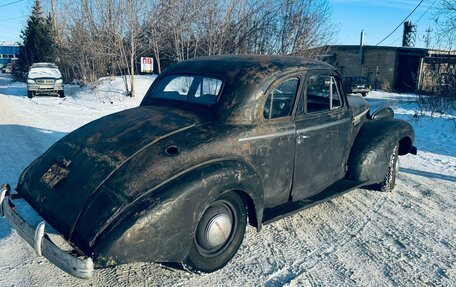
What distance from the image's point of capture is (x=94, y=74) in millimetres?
21094

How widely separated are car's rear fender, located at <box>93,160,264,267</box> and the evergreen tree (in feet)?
96.3

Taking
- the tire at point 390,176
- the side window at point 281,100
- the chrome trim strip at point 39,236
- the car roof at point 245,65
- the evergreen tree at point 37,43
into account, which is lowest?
the tire at point 390,176

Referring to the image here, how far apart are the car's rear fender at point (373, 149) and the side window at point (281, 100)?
1.36 m

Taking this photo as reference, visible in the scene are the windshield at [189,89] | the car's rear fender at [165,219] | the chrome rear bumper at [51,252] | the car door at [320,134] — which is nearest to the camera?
the chrome rear bumper at [51,252]

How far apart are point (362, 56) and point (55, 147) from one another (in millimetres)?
32951

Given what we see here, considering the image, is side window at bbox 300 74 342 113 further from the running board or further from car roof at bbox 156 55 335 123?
the running board

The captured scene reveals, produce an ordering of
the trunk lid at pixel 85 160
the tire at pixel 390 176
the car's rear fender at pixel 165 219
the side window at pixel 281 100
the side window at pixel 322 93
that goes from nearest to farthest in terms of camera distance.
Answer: the car's rear fender at pixel 165 219
the trunk lid at pixel 85 160
the side window at pixel 281 100
the side window at pixel 322 93
the tire at pixel 390 176

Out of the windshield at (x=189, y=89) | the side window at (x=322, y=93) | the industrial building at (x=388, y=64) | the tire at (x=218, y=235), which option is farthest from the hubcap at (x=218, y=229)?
the industrial building at (x=388, y=64)

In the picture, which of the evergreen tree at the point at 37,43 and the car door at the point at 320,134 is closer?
the car door at the point at 320,134

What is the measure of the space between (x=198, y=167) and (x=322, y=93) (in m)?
2.12

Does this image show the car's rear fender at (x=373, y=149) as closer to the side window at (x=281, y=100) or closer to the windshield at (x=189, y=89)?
the side window at (x=281, y=100)

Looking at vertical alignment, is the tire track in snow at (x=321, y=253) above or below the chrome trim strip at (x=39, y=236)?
below

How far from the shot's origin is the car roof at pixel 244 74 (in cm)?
368

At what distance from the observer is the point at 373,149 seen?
4848 millimetres
